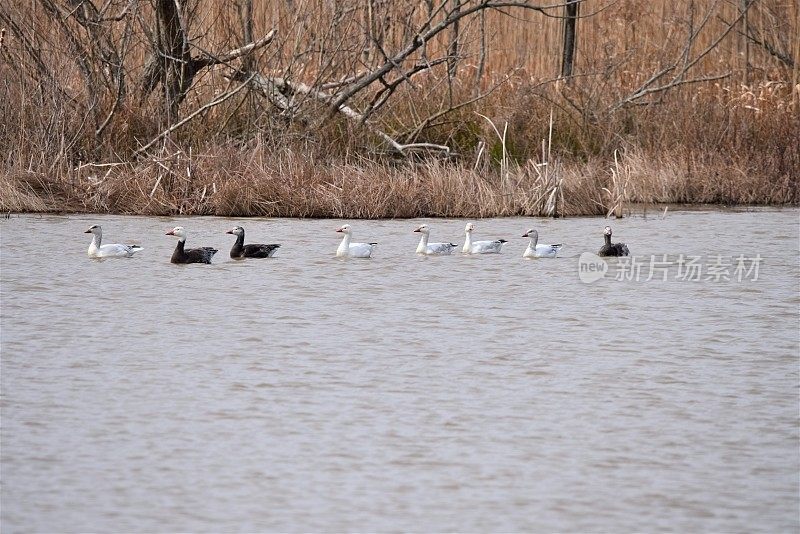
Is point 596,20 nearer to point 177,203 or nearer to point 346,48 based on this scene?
point 346,48

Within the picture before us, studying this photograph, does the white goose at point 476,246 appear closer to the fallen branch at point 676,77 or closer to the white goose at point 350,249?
the white goose at point 350,249

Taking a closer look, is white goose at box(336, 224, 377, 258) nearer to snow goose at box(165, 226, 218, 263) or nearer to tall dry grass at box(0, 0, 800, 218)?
snow goose at box(165, 226, 218, 263)

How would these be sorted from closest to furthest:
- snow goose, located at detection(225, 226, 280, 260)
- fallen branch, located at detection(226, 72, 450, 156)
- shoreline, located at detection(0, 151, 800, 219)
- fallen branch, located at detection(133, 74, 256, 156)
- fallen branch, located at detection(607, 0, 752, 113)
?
snow goose, located at detection(225, 226, 280, 260) < shoreline, located at detection(0, 151, 800, 219) < fallen branch, located at detection(133, 74, 256, 156) < fallen branch, located at detection(226, 72, 450, 156) < fallen branch, located at detection(607, 0, 752, 113)

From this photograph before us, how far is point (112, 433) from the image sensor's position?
6617mm

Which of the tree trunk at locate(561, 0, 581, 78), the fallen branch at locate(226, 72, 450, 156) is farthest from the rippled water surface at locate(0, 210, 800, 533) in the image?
the tree trunk at locate(561, 0, 581, 78)

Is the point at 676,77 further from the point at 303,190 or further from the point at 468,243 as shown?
the point at 468,243

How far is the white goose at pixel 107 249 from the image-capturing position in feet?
41.2

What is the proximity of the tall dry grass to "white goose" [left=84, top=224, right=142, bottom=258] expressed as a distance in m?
3.03

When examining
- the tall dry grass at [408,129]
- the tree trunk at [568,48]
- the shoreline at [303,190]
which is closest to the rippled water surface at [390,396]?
the shoreline at [303,190]

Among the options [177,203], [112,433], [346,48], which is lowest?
[112,433]

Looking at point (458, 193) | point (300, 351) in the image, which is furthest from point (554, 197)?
point (300, 351)

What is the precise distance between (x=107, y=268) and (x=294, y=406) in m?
5.58

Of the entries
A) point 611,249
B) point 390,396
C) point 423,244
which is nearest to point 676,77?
point 611,249

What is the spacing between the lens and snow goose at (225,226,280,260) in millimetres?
Answer: 12703
